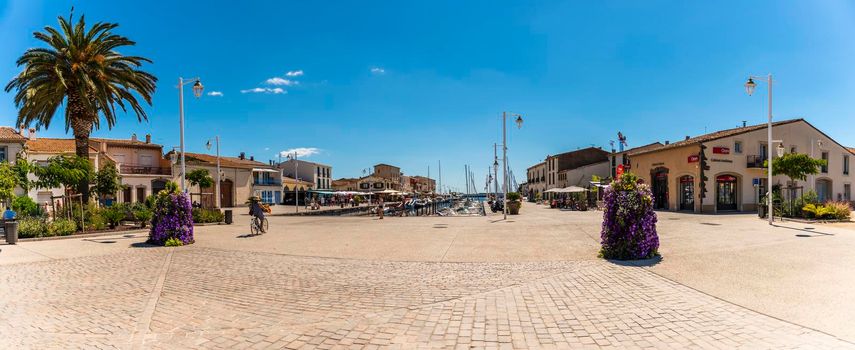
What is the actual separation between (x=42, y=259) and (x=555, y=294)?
12.5m

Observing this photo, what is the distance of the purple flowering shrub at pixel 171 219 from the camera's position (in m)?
13.0

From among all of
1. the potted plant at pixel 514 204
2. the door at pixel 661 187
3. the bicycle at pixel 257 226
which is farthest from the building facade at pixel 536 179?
the bicycle at pixel 257 226

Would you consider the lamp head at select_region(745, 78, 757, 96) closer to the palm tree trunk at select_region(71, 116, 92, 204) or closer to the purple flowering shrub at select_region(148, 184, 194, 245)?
the purple flowering shrub at select_region(148, 184, 194, 245)

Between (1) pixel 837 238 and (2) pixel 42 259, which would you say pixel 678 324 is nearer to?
(1) pixel 837 238

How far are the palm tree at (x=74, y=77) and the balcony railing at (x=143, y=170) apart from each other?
21.3 m

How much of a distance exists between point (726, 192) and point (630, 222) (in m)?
28.6

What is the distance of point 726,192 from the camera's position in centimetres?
3116

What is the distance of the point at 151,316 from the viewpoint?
18.2 ft

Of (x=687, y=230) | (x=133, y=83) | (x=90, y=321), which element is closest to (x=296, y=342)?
(x=90, y=321)

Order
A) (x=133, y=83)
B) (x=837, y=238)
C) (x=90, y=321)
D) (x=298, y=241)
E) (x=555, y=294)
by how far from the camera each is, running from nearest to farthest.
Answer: (x=90, y=321)
(x=555, y=294)
(x=837, y=238)
(x=298, y=241)
(x=133, y=83)

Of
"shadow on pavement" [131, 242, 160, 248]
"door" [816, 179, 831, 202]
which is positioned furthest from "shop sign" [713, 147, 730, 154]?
"shadow on pavement" [131, 242, 160, 248]

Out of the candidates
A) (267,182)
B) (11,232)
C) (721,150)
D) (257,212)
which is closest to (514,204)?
(721,150)

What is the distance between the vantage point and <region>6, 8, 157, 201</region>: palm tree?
19062 mm

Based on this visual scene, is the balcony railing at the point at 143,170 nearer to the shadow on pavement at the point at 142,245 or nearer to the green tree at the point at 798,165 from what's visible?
the shadow on pavement at the point at 142,245
